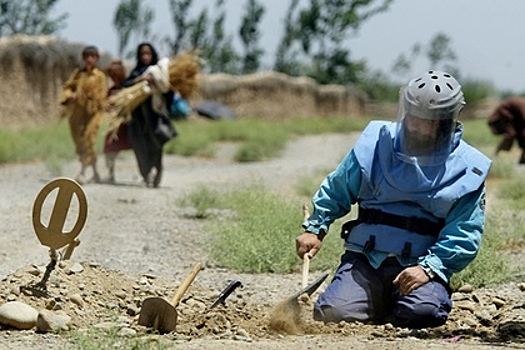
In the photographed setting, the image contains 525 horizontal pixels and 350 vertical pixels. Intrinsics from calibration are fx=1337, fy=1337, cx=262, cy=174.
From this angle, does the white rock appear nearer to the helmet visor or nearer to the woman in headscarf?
the helmet visor

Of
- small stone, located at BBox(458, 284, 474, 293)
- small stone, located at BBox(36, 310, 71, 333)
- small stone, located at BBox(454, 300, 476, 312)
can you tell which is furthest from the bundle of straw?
small stone, located at BBox(36, 310, 71, 333)

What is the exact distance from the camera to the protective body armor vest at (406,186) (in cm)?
636

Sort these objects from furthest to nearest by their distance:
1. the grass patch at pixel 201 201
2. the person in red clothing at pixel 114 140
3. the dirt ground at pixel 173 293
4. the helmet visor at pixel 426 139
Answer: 1. the person in red clothing at pixel 114 140
2. the grass patch at pixel 201 201
3. the helmet visor at pixel 426 139
4. the dirt ground at pixel 173 293

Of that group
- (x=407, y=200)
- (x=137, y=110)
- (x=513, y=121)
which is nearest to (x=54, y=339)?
(x=407, y=200)

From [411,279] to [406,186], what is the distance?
17.8 inches

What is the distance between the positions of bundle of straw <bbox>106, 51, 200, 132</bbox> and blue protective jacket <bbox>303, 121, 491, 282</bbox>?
7.89m

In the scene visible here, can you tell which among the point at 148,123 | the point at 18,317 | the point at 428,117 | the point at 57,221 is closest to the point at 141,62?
the point at 148,123

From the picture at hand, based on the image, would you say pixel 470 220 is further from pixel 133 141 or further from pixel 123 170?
pixel 123 170

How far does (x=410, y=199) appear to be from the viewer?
6414 mm

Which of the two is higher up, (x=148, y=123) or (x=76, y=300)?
(x=76, y=300)

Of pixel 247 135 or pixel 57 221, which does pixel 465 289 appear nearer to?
pixel 57 221

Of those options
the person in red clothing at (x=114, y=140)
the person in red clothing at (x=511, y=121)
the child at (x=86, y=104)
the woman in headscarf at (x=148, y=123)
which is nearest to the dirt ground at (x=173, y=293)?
the woman in headscarf at (x=148, y=123)

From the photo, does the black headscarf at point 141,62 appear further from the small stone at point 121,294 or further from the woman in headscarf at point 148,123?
the small stone at point 121,294

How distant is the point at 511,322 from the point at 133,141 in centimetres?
910
